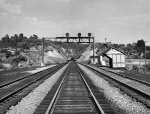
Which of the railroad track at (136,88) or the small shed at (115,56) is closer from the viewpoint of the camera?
the railroad track at (136,88)

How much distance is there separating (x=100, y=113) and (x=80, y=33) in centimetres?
5716

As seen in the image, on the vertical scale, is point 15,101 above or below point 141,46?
below

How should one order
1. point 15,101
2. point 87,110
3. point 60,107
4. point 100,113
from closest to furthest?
point 100,113 → point 87,110 → point 60,107 → point 15,101

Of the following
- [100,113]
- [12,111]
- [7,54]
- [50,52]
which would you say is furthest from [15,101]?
[50,52]

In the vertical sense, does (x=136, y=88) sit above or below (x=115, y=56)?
below

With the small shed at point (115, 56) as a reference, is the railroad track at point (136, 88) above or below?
below

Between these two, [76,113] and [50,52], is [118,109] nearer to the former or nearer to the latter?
[76,113]

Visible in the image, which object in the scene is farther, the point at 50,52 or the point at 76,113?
the point at 50,52

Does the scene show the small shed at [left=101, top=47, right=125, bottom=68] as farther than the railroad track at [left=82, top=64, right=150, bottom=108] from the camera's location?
Yes

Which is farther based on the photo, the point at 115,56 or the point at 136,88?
the point at 115,56

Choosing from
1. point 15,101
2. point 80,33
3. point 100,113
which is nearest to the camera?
point 100,113

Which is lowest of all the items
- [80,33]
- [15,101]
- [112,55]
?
[15,101]

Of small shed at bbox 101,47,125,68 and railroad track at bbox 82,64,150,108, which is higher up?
small shed at bbox 101,47,125,68

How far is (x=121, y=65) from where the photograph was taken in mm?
47719
